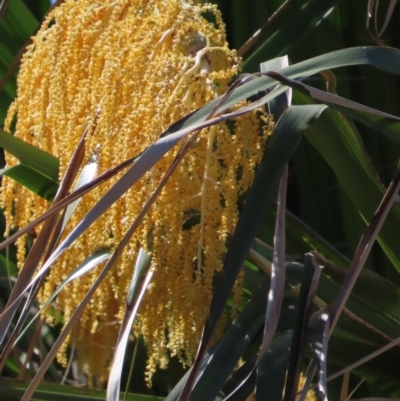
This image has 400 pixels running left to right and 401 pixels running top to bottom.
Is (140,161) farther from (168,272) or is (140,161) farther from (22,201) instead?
(22,201)

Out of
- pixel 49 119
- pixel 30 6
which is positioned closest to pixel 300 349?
pixel 49 119

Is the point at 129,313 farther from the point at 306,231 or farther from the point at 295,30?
the point at 295,30

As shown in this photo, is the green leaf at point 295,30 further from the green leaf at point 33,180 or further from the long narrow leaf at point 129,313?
the long narrow leaf at point 129,313

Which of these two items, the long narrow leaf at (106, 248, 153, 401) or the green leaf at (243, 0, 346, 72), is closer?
the long narrow leaf at (106, 248, 153, 401)

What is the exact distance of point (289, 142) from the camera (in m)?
0.83

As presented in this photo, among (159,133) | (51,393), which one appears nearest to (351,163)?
(159,133)

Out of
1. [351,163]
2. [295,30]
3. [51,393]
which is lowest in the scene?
[51,393]

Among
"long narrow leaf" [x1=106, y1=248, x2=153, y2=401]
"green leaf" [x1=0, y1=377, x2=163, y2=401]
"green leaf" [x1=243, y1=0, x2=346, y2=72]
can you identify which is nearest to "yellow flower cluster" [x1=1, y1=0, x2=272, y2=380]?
"long narrow leaf" [x1=106, y1=248, x2=153, y2=401]

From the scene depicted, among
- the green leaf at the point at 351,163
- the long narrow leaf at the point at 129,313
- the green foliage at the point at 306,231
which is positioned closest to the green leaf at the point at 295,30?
the green foliage at the point at 306,231

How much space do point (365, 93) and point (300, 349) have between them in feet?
2.52

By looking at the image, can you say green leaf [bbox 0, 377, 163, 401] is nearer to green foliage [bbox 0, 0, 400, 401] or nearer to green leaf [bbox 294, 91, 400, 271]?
green foliage [bbox 0, 0, 400, 401]

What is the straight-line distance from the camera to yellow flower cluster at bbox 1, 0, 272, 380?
833 mm

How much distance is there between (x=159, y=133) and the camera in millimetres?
829

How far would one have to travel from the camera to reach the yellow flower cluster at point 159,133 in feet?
2.73
